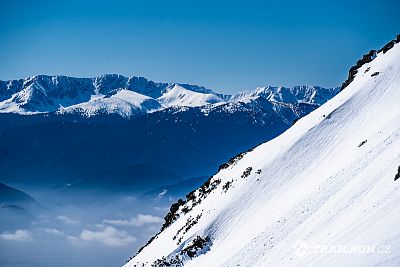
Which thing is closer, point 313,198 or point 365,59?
point 313,198

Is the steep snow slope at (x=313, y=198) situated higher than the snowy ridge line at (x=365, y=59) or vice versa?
the snowy ridge line at (x=365, y=59)

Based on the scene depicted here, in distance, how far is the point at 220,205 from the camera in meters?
71.8

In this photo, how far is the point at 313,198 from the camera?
5472cm

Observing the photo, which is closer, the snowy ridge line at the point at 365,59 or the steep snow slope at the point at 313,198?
the steep snow slope at the point at 313,198

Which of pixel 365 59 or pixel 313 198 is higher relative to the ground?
pixel 365 59

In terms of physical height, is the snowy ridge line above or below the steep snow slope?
above

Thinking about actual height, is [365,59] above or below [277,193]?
above

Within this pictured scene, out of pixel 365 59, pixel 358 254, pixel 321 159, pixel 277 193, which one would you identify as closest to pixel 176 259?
pixel 277 193

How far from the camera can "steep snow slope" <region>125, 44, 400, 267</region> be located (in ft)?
126

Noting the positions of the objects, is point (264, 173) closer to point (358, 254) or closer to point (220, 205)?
point (220, 205)

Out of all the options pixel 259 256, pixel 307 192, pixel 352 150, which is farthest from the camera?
pixel 352 150

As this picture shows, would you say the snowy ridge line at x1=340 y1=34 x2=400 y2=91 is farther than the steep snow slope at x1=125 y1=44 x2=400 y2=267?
Yes

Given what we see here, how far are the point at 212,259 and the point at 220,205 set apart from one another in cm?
1426

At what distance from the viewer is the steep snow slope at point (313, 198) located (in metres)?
38.3
